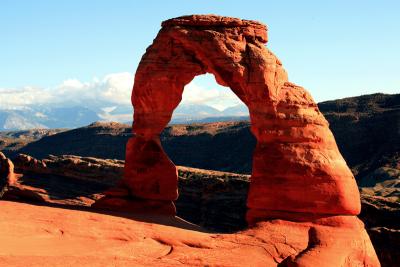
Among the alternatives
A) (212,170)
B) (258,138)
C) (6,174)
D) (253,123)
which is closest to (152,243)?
(258,138)

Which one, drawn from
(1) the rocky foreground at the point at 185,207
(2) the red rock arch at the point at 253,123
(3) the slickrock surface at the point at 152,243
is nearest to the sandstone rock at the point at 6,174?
(1) the rocky foreground at the point at 185,207

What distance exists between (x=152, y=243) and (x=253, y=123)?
4.87m

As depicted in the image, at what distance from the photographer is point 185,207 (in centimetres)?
4019

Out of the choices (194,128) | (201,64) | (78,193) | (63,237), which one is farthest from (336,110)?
(63,237)

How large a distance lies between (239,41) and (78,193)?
26.0m

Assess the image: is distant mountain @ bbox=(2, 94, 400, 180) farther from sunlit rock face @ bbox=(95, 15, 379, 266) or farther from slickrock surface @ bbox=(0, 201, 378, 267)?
slickrock surface @ bbox=(0, 201, 378, 267)

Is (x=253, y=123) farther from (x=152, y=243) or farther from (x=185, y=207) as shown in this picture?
(x=185, y=207)

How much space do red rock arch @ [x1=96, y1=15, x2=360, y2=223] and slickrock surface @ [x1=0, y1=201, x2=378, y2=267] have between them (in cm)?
77

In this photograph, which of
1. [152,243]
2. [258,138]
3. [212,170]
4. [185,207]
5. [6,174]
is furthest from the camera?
[212,170]

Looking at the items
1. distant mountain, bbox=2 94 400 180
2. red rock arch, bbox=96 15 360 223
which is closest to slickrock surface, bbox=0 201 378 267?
red rock arch, bbox=96 15 360 223

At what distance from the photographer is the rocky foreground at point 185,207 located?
49.9 ft

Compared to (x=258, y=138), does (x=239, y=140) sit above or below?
below

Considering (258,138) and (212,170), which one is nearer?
(258,138)

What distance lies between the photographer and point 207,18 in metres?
19.4
